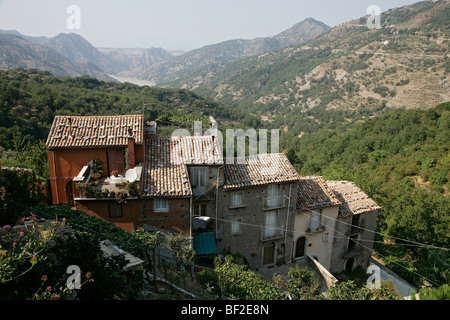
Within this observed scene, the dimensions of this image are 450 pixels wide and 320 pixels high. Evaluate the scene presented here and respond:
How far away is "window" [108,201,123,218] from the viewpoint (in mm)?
15617

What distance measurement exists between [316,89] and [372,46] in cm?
3254

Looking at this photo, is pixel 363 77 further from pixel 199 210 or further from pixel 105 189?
pixel 105 189

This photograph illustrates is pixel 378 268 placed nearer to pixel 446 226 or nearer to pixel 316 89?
pixel 446 226

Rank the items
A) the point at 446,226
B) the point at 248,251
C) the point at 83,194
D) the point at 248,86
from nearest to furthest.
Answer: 1. the point at 83,194
2. the point at 248,251
3. the point at 446,226
4. the point at 248,86

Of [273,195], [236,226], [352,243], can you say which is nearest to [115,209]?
[236,226]

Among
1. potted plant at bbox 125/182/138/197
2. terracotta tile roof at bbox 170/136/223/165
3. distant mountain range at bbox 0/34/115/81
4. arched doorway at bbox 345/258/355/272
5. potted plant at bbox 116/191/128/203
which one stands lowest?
arched doorway at bbox 345/258/355/272

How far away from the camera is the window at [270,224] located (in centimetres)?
2002

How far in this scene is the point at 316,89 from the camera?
157 m

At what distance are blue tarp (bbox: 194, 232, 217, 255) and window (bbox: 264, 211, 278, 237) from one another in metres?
3.97

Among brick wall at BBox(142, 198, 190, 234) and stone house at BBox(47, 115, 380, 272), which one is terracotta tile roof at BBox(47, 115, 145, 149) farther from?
brick wall at BBox(142, 198, 190, 234)

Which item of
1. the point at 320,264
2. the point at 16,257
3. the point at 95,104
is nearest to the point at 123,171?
the point at 16,257

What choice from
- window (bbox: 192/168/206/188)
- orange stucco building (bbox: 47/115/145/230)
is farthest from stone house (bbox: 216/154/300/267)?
orange stucco building (bbox: 47/115/145/230)

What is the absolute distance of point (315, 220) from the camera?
842 inches

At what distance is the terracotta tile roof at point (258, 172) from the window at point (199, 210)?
1.82 m
